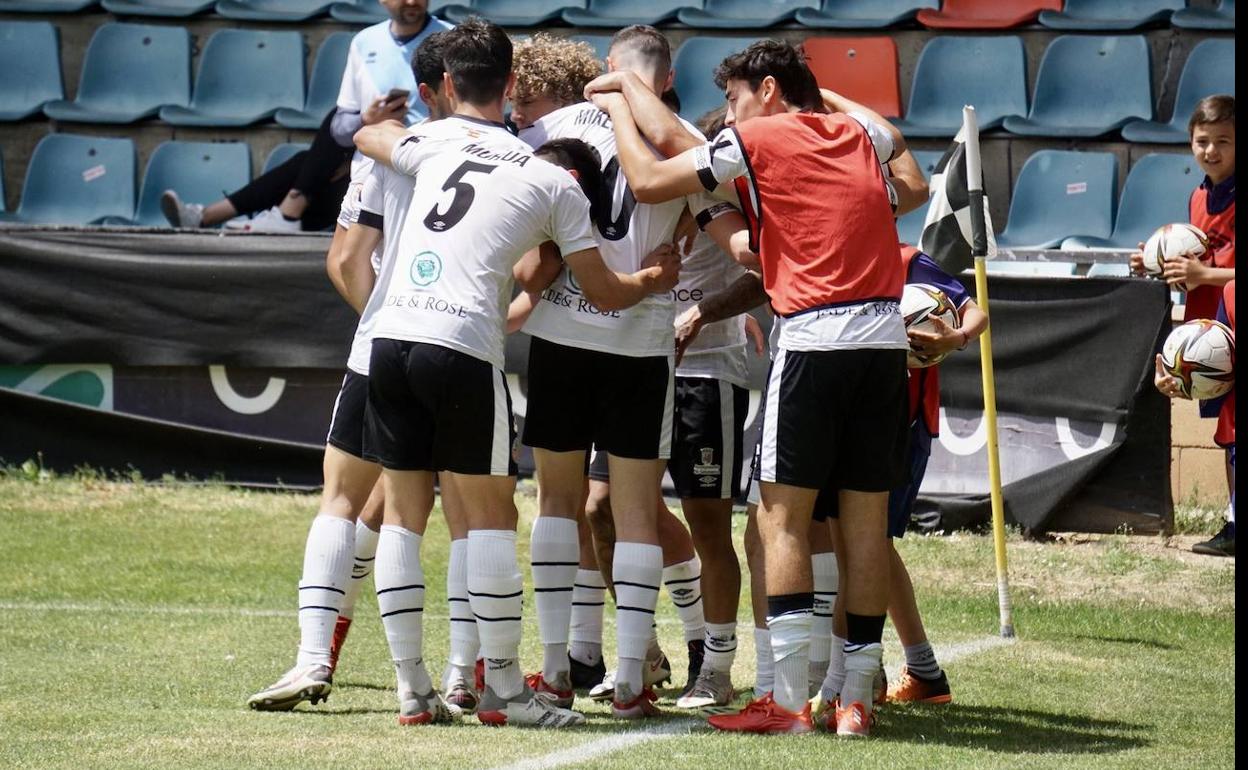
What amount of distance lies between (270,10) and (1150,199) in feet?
23.1

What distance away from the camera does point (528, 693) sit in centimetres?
504

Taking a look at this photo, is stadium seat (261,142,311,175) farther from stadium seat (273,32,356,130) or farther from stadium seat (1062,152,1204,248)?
stadium seat (1062,152,1204,248)

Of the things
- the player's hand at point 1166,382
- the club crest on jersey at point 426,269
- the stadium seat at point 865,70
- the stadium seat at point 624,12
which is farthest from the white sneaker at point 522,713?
the stadium seat at point 624,12

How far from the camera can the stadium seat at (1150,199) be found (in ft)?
37.0

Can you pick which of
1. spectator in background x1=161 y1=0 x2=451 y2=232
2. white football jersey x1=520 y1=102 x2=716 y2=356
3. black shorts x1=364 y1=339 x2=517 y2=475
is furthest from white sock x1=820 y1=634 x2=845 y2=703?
spectator in background x1=161 y1=0 x2=451 y2=232

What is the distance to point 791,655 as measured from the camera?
4859 mm

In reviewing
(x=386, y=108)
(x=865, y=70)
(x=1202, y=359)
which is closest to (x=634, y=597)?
(x=386, y=108)

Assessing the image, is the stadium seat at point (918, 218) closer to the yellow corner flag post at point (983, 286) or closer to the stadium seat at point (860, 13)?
the stadium seat at point (860, 13)

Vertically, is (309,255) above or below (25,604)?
above

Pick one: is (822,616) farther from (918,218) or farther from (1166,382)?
(918,218)

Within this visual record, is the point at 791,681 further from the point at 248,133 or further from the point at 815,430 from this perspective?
the point at 248,133

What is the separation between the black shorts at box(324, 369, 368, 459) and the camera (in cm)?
552

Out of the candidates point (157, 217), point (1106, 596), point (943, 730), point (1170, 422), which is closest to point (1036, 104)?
point (1170, 422)

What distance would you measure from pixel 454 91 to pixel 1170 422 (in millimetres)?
5040
